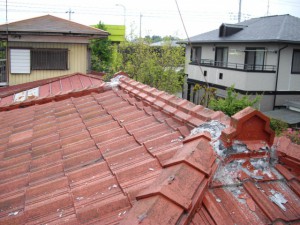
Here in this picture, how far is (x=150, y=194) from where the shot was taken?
7.53 ft

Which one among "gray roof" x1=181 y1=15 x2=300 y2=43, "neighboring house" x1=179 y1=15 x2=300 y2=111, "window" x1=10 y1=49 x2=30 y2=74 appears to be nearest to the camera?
"window" x1=10 y1=49 x2=30 y2=74

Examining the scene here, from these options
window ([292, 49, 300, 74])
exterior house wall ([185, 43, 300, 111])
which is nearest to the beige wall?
exterior house wall ([185, 43, 300, 111])

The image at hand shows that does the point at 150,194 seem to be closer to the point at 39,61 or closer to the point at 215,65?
the point at 39,61

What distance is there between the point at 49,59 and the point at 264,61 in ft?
44.2

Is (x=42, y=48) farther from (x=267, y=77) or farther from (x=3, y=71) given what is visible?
(x=267, y=77)

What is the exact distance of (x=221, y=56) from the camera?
25.2m

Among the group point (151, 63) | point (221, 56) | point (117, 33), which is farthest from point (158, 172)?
point (117, 33)

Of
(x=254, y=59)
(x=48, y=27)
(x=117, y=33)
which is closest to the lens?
(x=48, y=27)

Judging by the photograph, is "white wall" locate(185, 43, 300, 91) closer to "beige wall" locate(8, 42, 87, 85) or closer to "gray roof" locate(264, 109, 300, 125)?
"gray roof" locate(264, 109, 300, 125)

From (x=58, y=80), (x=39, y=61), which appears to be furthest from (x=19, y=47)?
(x=58, y=80)

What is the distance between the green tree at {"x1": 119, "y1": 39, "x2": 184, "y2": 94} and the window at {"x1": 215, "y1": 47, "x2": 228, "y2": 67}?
352 cm

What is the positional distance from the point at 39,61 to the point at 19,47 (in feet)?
3.57

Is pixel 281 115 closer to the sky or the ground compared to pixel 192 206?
closer to the ground

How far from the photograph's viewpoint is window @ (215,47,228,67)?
969 inches
